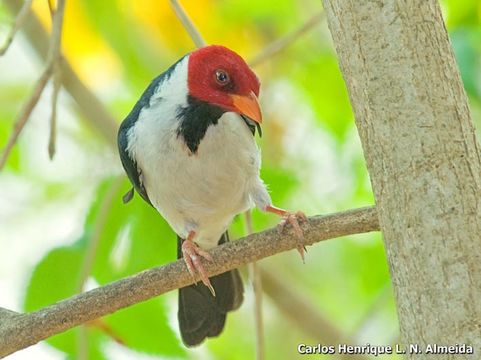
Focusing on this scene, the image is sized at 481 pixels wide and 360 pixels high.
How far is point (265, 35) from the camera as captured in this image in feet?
13.7

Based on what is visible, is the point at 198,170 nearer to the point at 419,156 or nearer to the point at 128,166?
the point at 128,166

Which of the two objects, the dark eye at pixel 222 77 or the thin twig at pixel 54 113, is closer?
the thin twig at pixel 54 113

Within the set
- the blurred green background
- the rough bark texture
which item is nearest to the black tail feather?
the blurred green background

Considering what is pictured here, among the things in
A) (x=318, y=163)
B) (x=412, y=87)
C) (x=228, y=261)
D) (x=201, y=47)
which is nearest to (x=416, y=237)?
(x=412, y=87)

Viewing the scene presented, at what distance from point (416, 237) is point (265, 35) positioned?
2820 mm

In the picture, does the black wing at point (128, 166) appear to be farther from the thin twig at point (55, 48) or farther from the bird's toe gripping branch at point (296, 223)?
the bird's toe gripping branch at point (296, 223)

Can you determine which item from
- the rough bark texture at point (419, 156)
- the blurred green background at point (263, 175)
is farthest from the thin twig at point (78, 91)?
the rough bark texture at point (419, 156)

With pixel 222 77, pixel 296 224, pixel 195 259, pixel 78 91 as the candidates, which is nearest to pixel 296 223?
pixel 296 224

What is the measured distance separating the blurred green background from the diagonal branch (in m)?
0.35

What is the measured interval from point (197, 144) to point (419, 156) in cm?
115

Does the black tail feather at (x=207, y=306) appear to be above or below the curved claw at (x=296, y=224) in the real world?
above

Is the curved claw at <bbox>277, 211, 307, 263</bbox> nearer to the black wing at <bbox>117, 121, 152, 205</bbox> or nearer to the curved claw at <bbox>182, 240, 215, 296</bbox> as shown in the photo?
the curved claw at <bbox>182, 240, 215, 296</bbox>

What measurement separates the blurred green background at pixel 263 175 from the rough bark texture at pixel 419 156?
103 centimetres

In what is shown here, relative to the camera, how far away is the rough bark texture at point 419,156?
56.3 inches
